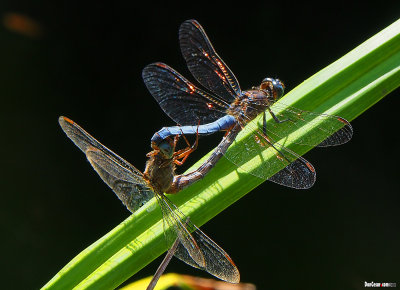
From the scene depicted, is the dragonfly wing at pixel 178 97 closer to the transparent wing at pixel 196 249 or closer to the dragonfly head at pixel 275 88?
the dragonfly head at pixel 275 88

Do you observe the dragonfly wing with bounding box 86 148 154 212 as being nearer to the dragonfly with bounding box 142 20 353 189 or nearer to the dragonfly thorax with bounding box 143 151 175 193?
the dragonfly thorax with bounding box 143 151 175 193

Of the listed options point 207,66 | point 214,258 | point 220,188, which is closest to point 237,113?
point 207,66

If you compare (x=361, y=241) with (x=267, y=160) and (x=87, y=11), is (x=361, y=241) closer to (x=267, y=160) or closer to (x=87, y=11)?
(x=267, y=160)

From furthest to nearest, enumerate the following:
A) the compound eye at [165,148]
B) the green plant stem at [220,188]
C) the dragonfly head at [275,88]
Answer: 1. the dragonfly head at [275,88]
2. the compound eye at [165,148]
3. the green plant stem at [220,188]

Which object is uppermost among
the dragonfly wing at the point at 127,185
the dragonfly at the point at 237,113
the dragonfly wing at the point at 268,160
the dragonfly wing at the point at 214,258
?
the dragonfly at the point at 237,113

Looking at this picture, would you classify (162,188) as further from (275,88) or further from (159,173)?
(275,88)

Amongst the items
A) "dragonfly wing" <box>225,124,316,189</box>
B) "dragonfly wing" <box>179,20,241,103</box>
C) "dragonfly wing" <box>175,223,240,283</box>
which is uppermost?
"dragonfly wing" <box>179,20,241,103</box>

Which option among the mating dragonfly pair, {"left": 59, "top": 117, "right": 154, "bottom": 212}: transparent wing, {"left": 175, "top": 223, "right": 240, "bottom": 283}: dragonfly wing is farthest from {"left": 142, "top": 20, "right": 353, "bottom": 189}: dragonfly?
{"left": 175, "top": 223, "right": 240, "bottom": 283}: dragonfly wing

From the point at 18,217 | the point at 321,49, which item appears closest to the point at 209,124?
the point at 321,49

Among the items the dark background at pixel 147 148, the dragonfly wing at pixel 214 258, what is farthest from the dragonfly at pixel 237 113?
the dark background at pixel 147 148
